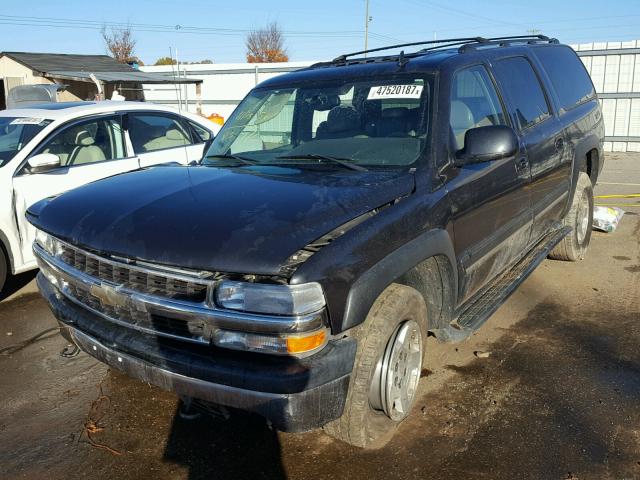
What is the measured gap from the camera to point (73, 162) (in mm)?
5938

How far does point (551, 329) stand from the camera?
4.47 m

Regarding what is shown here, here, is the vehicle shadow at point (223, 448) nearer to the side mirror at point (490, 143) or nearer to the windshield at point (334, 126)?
the windshield at point (334, 126)

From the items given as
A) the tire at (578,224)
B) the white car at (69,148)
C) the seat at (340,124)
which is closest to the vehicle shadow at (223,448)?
the seat at (340,124)

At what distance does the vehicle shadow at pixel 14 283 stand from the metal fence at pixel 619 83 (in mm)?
14300

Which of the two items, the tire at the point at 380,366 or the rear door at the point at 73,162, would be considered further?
the rear door at the point at 73,162

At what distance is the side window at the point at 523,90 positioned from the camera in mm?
4306

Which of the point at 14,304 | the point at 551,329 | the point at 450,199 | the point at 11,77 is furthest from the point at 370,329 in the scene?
the point at 11,77

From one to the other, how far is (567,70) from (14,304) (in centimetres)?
579

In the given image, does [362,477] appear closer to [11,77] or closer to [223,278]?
[223,278]

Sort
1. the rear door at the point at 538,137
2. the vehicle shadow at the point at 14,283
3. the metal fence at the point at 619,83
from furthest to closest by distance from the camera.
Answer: the metal fence at the point at 619,83
the vehicle shadow at the point at 14,283
the rear door at the point at 538,137

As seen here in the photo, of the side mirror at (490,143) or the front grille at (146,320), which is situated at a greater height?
the side mirror at (490,143)

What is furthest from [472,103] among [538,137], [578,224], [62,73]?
[62,73]

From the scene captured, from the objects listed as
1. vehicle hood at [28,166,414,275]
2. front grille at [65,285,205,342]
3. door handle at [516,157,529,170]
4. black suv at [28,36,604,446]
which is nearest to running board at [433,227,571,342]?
black suv at [28,36,604,446]

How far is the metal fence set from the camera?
14.8m
